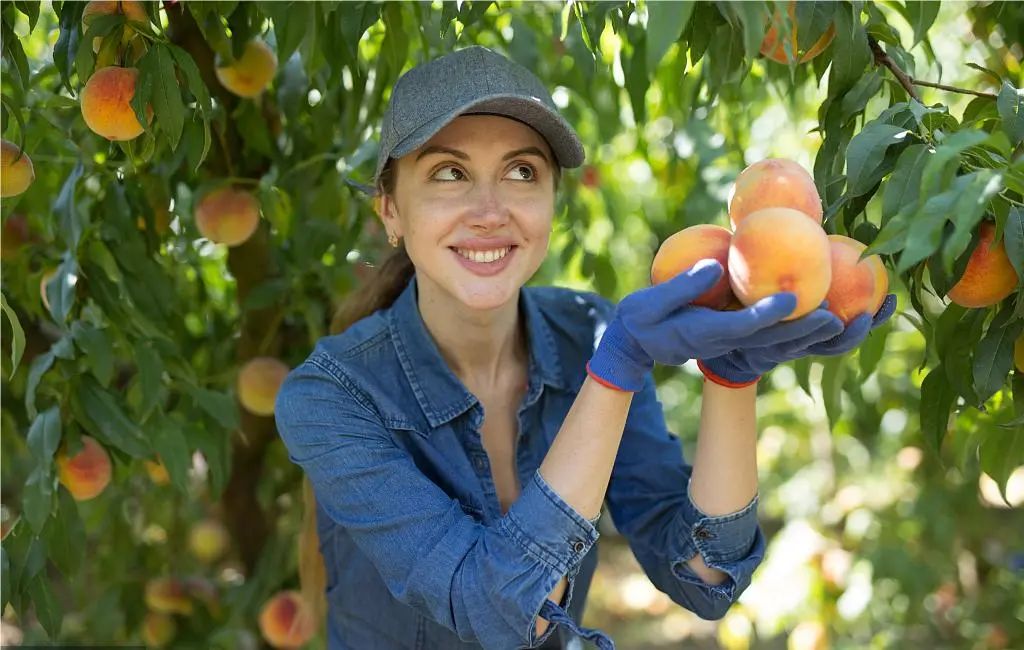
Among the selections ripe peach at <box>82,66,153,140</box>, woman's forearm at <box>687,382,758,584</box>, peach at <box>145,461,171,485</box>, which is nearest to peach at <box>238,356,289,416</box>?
peach at <box>145,461,171,485</box>

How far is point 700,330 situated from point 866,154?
0.24m

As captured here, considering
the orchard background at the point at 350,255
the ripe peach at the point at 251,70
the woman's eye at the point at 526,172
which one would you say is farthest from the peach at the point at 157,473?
the woman's eye at the point at 526,172

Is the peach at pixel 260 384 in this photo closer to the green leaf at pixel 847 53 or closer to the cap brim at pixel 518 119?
the cap brim at pixel 518 119

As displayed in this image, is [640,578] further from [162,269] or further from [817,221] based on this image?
[817,221]

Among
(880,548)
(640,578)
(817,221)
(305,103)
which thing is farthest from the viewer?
(640,578)

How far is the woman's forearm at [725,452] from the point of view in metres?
1.38

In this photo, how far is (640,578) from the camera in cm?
403

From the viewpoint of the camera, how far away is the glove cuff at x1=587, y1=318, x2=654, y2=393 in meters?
1.18

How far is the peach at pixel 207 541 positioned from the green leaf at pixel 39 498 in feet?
4.56

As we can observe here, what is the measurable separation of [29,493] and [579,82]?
123cm

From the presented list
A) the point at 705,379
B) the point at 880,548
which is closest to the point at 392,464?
the point at 705,379

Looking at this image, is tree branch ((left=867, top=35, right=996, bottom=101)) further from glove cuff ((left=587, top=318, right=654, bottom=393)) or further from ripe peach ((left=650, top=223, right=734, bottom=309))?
glove cuff ((left=587, top=318, right=654, bottom=393))

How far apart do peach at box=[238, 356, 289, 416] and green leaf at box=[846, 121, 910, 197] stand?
4.11 ft

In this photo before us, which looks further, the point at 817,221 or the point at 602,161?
the point at 602,161
